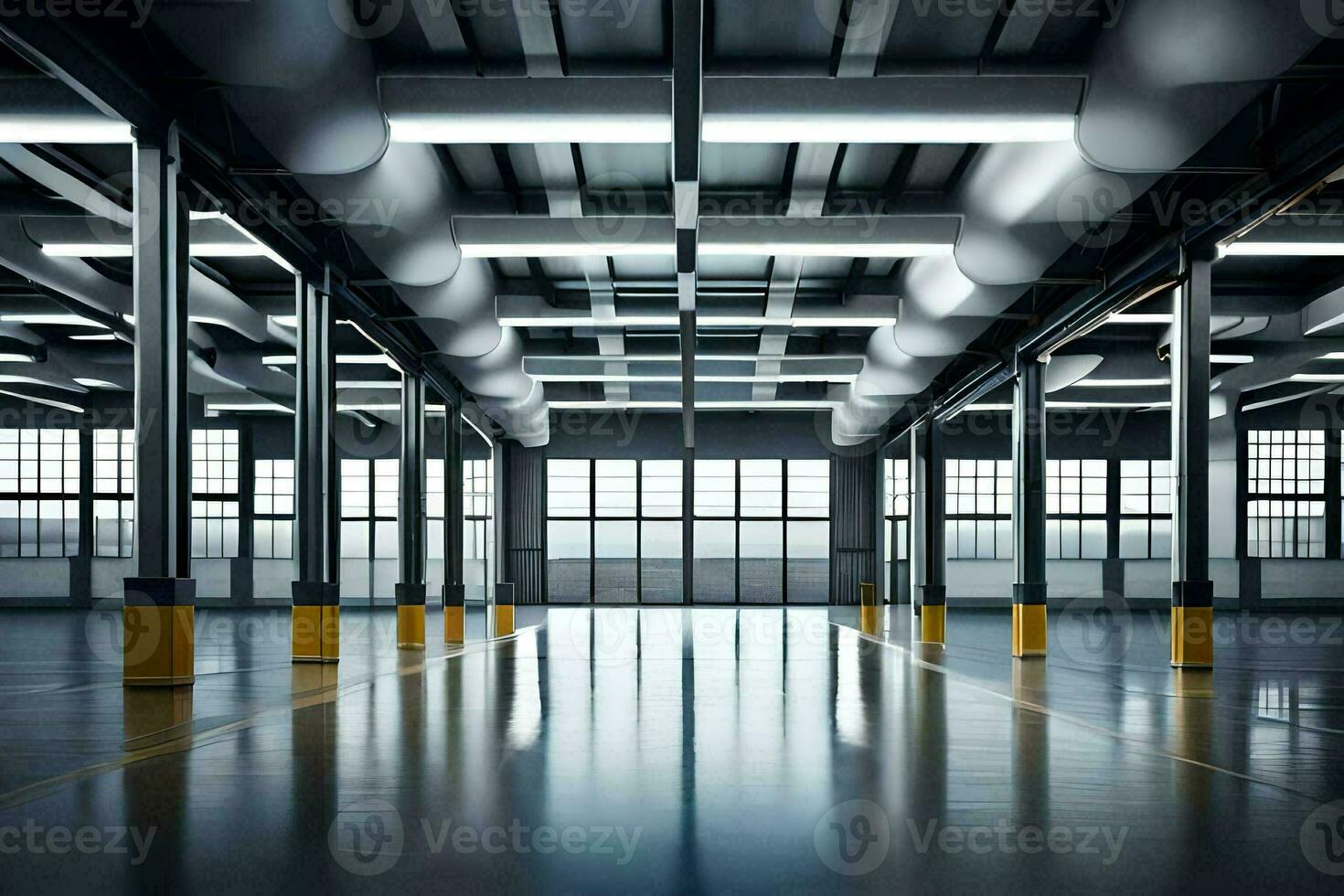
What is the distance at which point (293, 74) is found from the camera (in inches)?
317

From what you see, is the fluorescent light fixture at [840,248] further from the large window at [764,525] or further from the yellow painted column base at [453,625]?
the large window at [764,525]

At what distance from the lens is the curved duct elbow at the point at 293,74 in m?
7.44

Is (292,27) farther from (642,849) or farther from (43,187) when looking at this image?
(43,187)

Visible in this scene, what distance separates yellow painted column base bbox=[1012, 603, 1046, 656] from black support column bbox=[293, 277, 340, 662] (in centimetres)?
1049

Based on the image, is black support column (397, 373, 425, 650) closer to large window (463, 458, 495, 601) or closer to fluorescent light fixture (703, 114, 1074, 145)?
large window (463, 458, 495, 601)

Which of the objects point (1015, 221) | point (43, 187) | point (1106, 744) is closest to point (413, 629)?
point (43, 187)

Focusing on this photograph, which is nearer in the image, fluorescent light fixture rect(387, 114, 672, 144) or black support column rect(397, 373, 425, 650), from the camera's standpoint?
fluorescent light fixture rect(387, 114, 672, 144)

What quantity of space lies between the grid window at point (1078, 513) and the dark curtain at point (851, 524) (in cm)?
627

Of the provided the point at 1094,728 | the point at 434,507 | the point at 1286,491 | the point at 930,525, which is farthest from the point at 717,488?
the point at 1094,728

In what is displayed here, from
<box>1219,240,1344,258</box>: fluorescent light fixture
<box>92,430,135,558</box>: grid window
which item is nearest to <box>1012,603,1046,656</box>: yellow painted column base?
<box>1219,240,1344,258</box>: fluorescent light fixture

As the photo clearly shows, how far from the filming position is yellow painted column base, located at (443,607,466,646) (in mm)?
20578

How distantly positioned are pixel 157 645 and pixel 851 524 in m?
28.3

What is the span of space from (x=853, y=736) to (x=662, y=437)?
96.7ft

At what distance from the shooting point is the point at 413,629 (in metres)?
18.7
